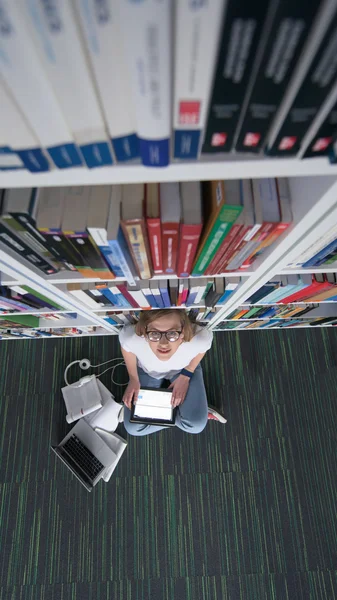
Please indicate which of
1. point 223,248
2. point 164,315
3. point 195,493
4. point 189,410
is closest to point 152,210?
point 223,248

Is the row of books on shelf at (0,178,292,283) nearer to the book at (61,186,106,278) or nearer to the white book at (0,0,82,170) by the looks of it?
the book at (61,186,106,278)

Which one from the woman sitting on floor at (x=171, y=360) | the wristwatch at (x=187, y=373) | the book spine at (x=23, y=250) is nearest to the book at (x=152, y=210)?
the book spine at (x=23, y=250)

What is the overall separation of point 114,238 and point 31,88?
349 mm

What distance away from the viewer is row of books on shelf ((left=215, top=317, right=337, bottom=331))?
1.92m

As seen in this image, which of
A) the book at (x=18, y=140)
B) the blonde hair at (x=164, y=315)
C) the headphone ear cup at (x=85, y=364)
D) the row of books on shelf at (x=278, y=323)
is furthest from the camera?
the headphone ear cup at (x=85, y=364)

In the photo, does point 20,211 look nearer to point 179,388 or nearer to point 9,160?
point 9,160

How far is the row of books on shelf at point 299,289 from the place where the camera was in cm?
119

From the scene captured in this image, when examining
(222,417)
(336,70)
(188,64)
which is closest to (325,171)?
(336,70)

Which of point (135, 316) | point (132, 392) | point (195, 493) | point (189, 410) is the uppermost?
point (135, 316)

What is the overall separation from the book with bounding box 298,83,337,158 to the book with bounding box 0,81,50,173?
414 mm

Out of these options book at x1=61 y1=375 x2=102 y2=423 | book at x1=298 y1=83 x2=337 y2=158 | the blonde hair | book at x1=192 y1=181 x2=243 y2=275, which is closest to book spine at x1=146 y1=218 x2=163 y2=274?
book at x1=192 y1=181 x2=243 y2=275

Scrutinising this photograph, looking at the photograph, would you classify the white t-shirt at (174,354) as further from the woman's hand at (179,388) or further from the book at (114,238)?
the book at (114,238)

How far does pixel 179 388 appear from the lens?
6.00ft

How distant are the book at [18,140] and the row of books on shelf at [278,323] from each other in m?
1.49
